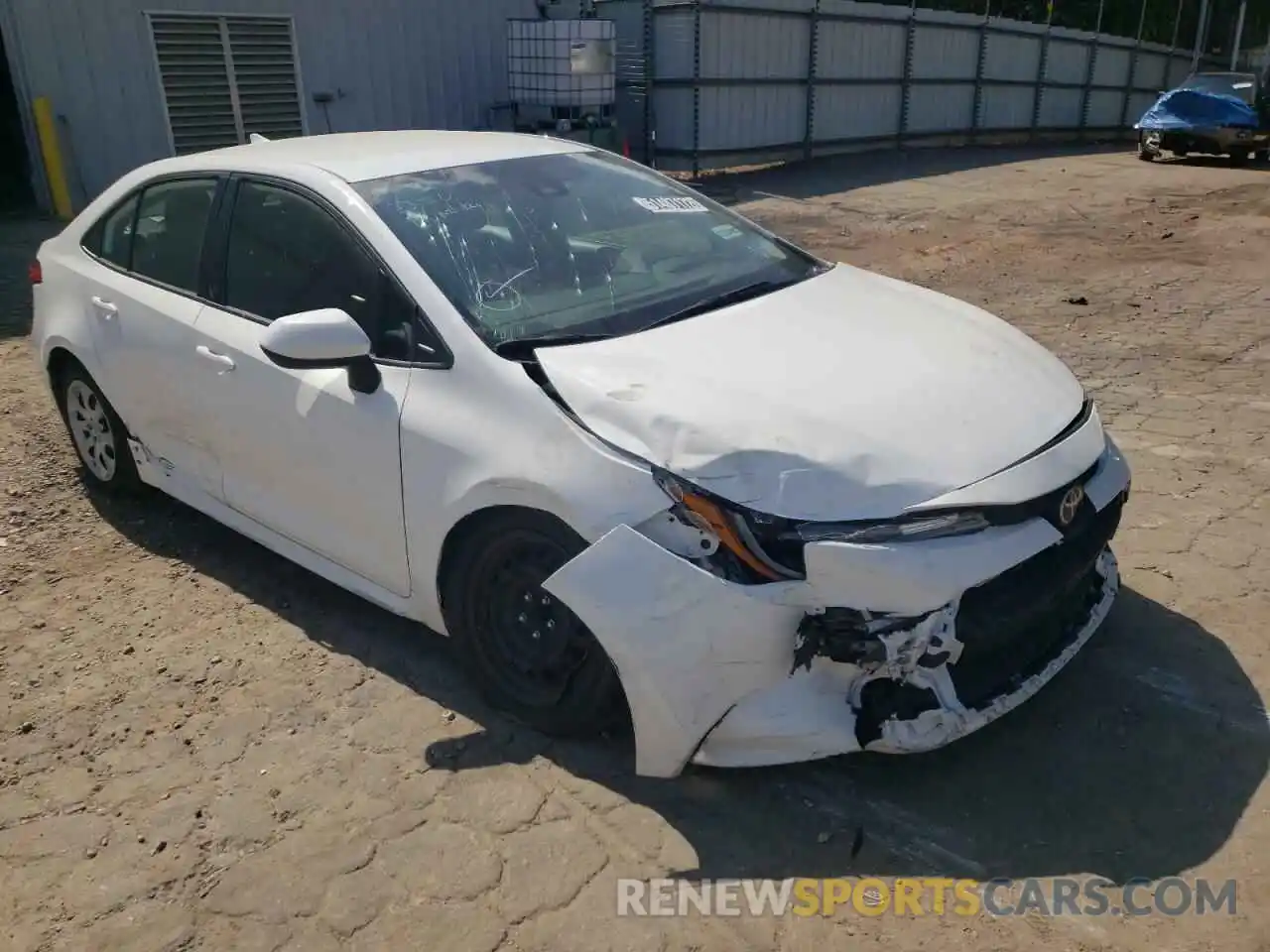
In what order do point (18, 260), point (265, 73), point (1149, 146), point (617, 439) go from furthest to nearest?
point (1149, 146) → point (265, 73) → point (18, 260) → point (617, 439)

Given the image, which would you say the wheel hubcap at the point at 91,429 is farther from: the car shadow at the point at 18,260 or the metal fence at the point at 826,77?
the metal fence at the point at 826,77

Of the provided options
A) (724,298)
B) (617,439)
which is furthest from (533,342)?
(724,298)

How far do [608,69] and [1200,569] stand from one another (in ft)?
39.1

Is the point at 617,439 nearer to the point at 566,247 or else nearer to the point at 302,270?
the point at 566,247

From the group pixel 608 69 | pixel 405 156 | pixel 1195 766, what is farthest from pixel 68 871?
pixel 608 69

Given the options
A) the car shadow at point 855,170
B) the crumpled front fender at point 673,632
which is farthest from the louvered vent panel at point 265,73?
the crumpled front fender at point 673,632

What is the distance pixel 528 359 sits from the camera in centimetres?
288

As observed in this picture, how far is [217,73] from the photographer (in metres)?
12.1

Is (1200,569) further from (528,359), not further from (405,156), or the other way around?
(405,156)

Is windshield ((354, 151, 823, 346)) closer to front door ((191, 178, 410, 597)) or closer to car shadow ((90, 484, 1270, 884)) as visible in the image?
front door ((191, 178, 410, 597))

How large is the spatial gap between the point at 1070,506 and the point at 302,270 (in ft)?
8.06

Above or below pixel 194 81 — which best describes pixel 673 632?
below

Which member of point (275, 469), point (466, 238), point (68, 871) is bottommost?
point (68, 871)

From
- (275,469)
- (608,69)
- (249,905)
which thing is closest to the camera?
(249,905)
